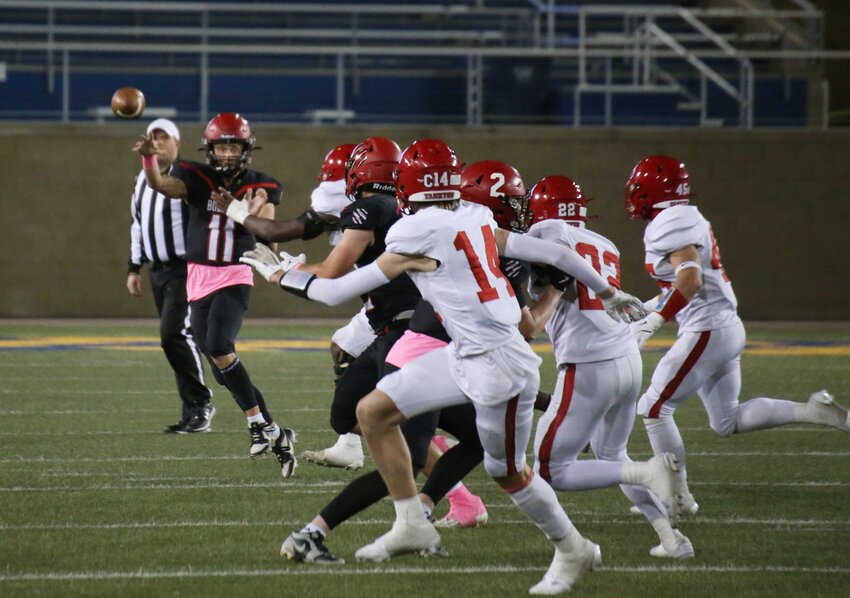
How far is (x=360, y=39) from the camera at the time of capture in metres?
17.8

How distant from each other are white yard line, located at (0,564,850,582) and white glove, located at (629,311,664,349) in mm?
1113

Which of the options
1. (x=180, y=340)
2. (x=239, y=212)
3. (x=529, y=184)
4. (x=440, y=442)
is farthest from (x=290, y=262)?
(x=529, y=184)

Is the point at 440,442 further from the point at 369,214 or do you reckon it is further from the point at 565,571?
the point at 565,571

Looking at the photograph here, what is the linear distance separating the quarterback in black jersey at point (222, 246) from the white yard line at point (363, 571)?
79.1 inches

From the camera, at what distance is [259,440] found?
651 cm

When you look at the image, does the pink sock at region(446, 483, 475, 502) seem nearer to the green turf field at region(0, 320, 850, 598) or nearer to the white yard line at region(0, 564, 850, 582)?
the green turf field at region(0, 320, 850, 598)

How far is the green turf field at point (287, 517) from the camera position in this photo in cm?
424

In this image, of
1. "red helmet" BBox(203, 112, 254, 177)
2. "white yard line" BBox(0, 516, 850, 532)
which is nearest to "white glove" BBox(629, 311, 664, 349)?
"white yard line" BBox(0, 516, 850, 532)

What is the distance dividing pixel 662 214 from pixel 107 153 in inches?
442

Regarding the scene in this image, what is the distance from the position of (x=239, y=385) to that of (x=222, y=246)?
2.69 ft

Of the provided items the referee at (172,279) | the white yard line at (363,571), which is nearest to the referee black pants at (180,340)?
the referee at (172,279)

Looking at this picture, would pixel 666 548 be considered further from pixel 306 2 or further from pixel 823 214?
pixel 306 2

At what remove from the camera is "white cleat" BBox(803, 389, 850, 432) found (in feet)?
18.6

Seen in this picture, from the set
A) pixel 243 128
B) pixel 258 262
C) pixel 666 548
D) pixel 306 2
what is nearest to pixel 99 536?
pixel 258 262
